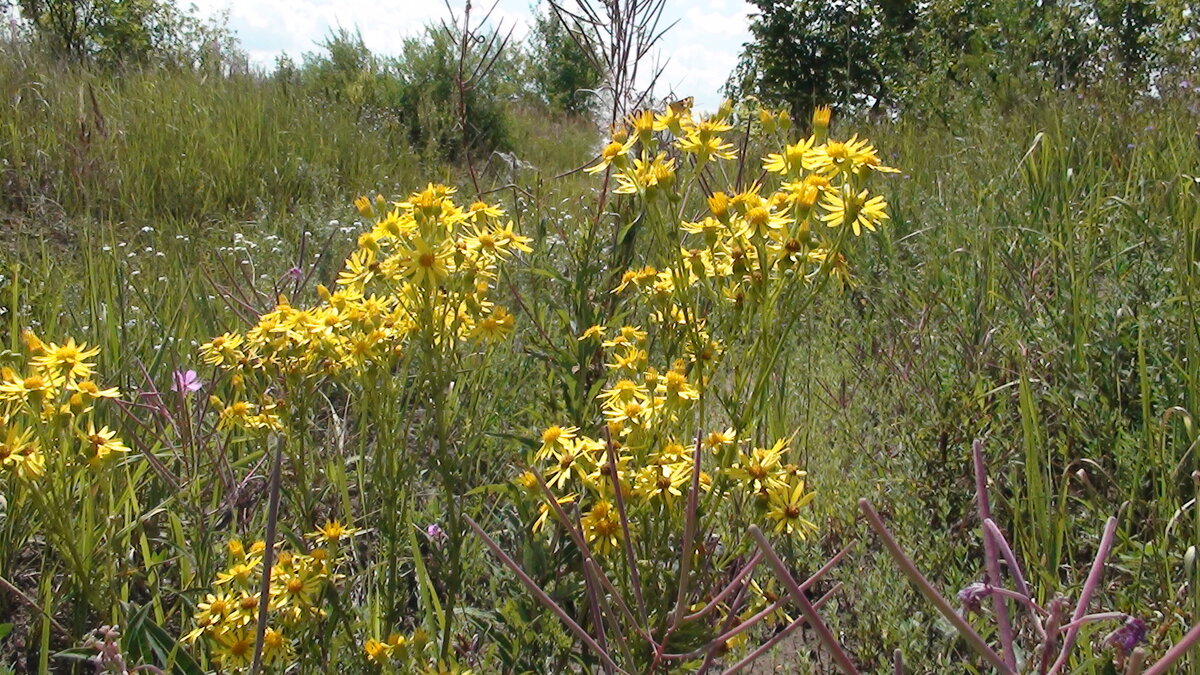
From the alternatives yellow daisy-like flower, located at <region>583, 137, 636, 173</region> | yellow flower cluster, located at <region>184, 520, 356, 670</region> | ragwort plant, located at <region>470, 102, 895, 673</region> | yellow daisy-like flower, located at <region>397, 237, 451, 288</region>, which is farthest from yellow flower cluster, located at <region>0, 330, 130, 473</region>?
yellow daisy-like flower, located at <region>583, 137, 636, 173</region>

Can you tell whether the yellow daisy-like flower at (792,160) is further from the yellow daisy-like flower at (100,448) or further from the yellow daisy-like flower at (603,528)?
the yellow daisy-like flower at (100,448)

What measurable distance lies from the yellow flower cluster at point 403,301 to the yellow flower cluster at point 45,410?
192 millimetres

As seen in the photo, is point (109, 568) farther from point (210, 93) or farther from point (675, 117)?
point (210, 93)

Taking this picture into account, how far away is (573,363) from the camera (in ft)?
4.52

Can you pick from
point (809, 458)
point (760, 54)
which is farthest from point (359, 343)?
point (760, 54)

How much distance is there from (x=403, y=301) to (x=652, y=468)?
42 cm

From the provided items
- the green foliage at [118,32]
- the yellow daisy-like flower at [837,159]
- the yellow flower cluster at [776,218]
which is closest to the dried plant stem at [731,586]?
the yellow flower cluster at [776,218]

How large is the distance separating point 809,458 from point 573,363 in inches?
28.9

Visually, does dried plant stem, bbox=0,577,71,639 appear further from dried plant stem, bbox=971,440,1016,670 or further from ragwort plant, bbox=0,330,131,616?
dried plant stem, bbox=971,440,1016,670

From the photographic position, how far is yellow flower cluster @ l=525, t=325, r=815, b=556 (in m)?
1.01

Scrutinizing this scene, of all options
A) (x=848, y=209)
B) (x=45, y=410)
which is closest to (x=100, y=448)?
(x=45, y=410)

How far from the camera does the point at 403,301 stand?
1.20 meters

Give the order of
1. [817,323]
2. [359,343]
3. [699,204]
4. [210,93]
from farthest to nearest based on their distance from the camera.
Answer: [210,93], [699,204], [817,323], [359,343]

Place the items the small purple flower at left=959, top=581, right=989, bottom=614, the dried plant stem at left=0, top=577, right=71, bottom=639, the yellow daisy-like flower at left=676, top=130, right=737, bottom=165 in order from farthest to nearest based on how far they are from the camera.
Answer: the yellow daisy-like flower at left=676, top=130, right=737, bottom=165, the dried plant stem at left=0, top=577, right=71, bottom=639, the small purple flower at left=959, top=581, right=989, bottom=614
